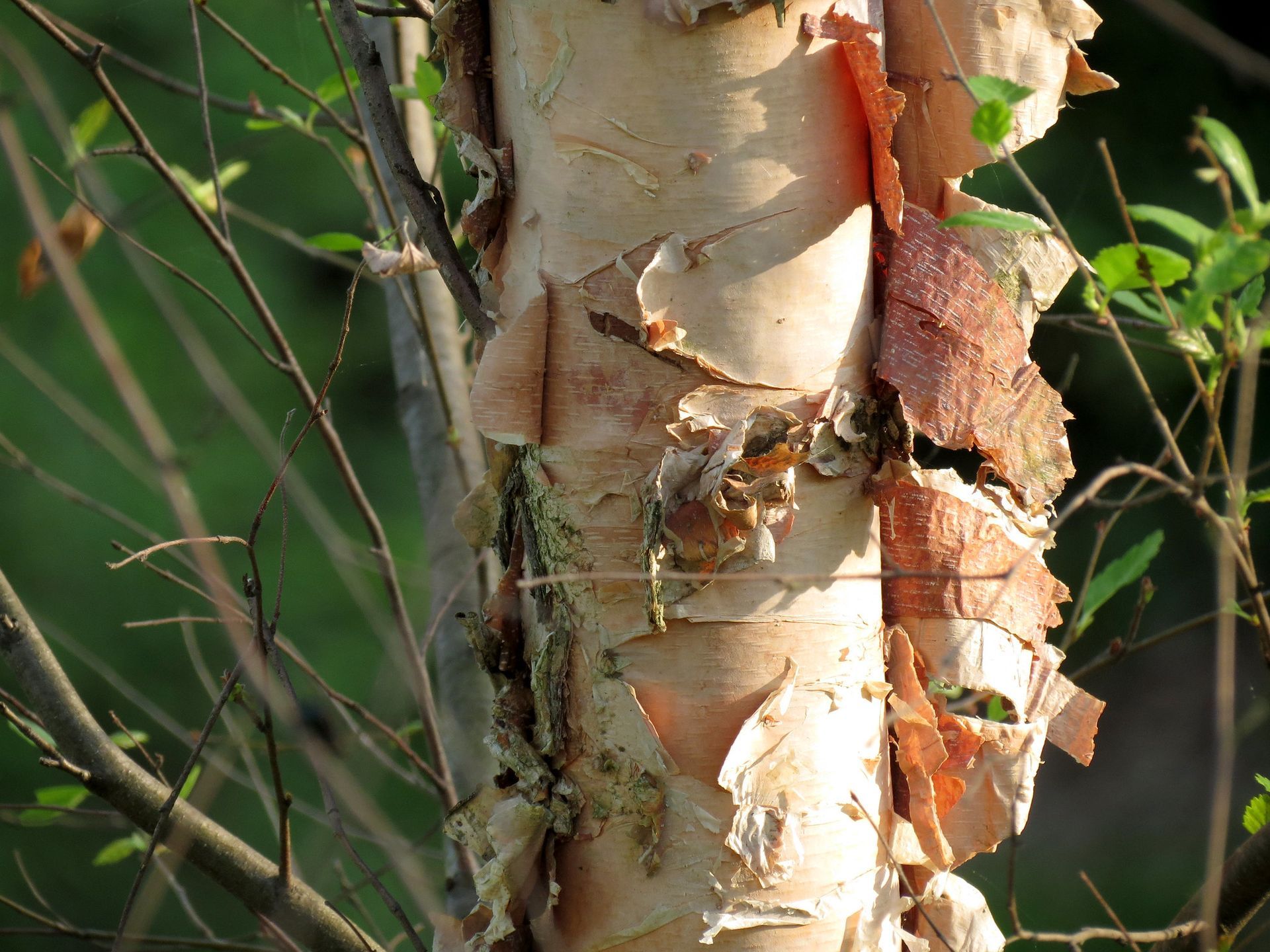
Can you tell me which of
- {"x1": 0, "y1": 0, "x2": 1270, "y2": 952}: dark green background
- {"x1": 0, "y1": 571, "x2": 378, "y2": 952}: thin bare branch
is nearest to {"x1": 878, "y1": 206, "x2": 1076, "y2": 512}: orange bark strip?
{"x1": 0, "y1": 571, "x2": 378, "y2": 952}: thin bare branch

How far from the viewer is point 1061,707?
614 mm

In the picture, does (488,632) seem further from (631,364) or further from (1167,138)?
(1167,138)

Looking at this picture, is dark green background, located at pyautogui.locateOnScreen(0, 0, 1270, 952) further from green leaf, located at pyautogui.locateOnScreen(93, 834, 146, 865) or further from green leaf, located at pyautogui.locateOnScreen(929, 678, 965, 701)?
green leaf, located at pyautogui.locateOnScreen(929, 678, 965, 701)

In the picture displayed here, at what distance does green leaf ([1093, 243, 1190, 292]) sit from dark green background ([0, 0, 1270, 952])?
168 cm

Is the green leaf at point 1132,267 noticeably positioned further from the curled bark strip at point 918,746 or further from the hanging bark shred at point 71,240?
the hanging bark shred at point 71,240

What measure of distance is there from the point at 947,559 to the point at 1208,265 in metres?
0.20

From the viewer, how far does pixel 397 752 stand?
2184mm

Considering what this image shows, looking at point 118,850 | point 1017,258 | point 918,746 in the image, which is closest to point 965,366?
point 1017,258

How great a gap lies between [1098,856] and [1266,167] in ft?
5.44

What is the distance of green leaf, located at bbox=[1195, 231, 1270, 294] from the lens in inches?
16.3

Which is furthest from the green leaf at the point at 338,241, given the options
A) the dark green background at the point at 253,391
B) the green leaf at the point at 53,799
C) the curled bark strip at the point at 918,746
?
the dark green background at the point at 253,391

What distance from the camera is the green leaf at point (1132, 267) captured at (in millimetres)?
515

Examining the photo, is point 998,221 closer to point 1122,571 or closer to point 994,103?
point 994,103

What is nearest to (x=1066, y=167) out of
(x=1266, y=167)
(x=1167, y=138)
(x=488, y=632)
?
(x=1167, y=138)
